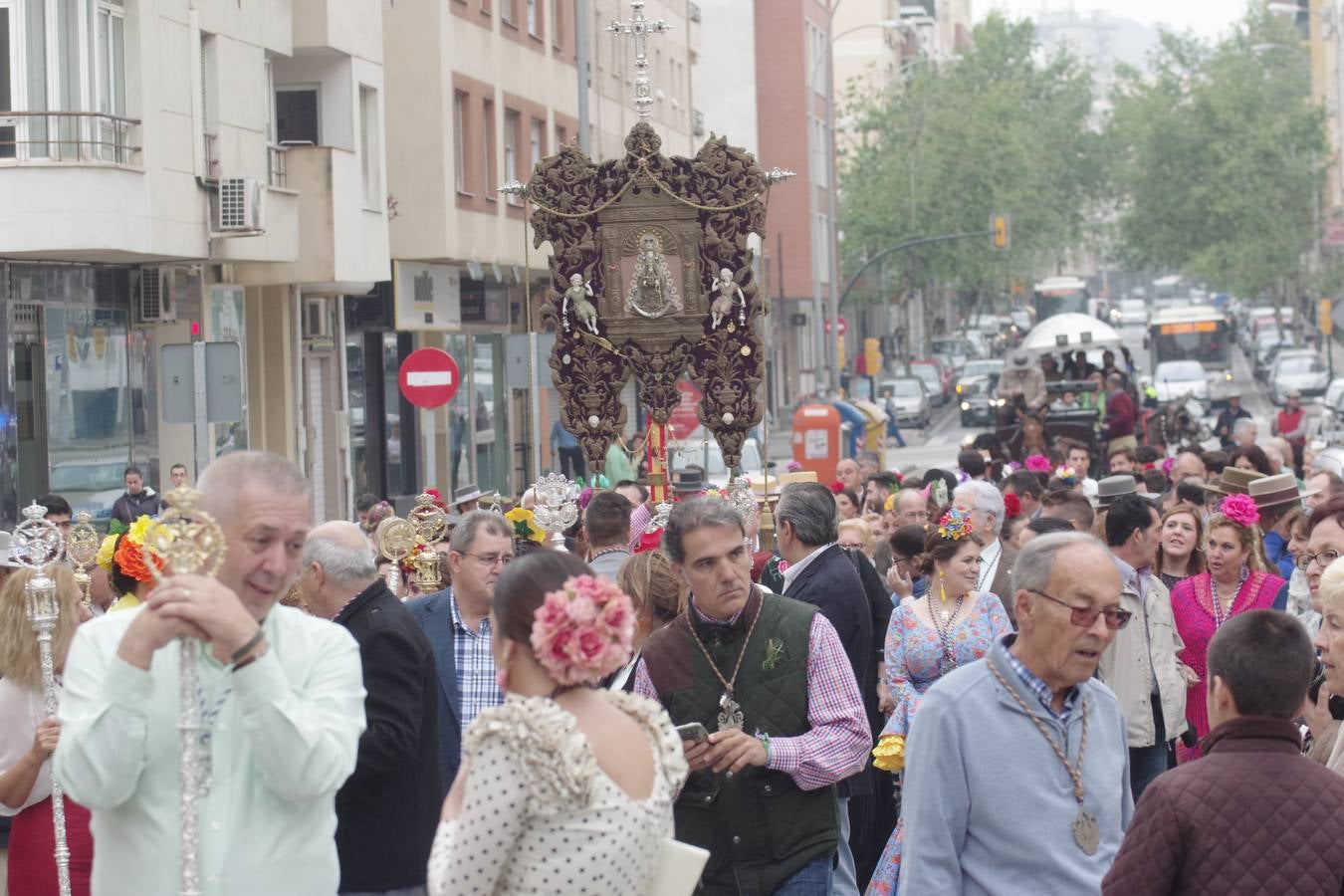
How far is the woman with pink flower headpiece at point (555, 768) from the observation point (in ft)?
14.7

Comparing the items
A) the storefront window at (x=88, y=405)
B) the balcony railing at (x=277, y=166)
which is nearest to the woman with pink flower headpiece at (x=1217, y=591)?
the storefront window at (x=88, y=405)

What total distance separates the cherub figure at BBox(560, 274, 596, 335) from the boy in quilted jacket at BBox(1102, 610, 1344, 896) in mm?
9096

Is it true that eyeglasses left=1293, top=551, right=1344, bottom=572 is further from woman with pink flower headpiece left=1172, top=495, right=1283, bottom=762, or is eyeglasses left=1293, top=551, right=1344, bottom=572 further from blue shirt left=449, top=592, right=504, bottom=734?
blue shirt left=449, top=592, right=504, bottom=734

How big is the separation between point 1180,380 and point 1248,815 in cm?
5912

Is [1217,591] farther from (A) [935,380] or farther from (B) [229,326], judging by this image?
(A) [935,380]

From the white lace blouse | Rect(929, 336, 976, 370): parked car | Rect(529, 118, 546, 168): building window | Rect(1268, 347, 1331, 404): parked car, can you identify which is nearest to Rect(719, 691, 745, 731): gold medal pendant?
the white lace blouse

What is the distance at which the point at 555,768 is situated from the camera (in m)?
4.45

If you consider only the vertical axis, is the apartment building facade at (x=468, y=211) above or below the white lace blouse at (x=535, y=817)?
above

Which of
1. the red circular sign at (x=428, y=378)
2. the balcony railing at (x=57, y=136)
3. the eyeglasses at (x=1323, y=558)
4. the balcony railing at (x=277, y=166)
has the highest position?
the balcony railing at (x=277, y=166)

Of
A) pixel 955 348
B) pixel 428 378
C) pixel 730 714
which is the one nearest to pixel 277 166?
pixel 428 378

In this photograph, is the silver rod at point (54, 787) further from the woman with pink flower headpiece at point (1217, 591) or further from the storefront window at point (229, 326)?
the storefront window at point (229, 326)

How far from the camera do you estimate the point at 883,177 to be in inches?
3135

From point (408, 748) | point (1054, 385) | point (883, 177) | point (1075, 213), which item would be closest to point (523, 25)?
point (1054, 385)

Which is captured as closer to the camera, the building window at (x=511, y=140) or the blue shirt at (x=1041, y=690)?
the blue shirt at (x=1041, y=690)
